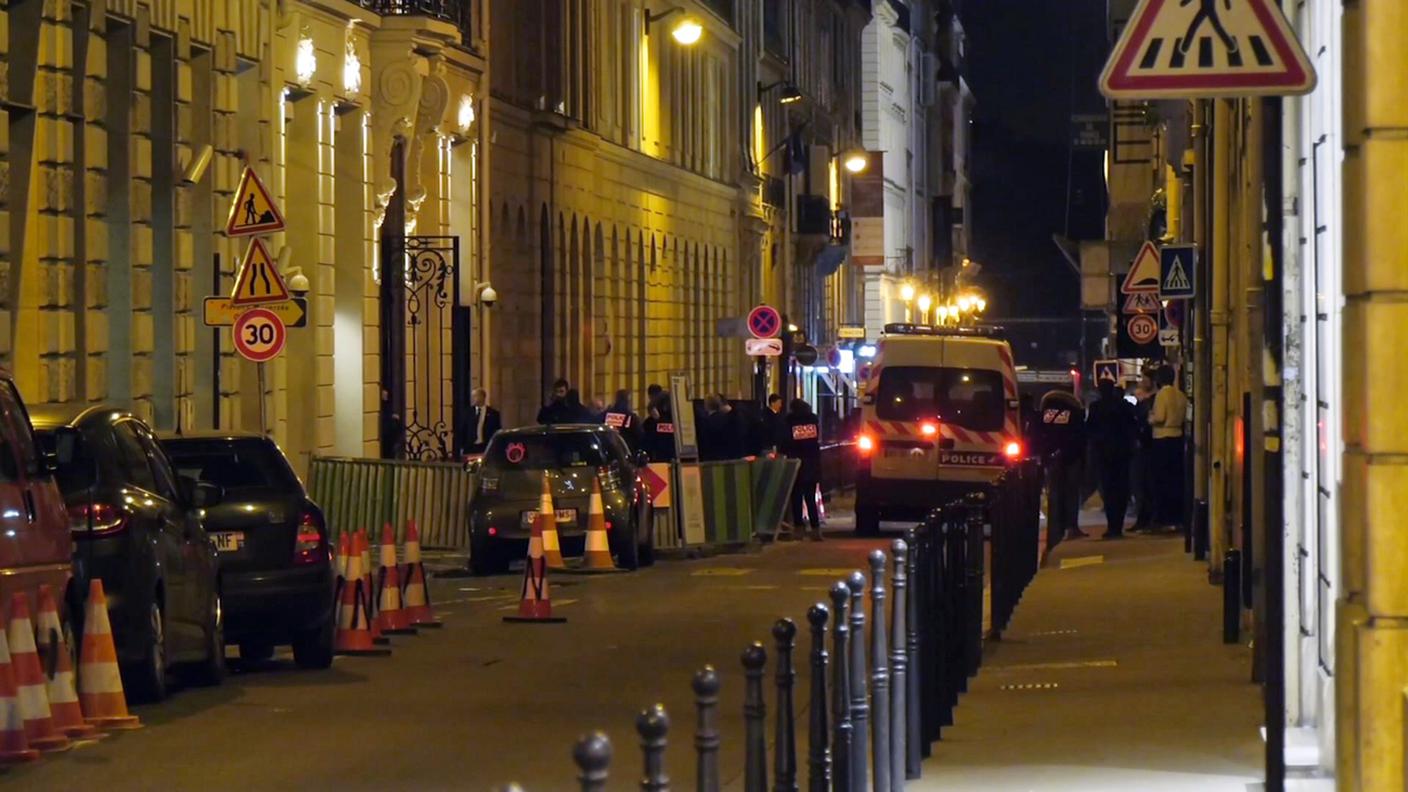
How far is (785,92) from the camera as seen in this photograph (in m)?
66.8

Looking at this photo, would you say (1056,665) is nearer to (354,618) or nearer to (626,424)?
(354,618)

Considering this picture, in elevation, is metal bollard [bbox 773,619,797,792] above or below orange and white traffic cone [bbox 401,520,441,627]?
above

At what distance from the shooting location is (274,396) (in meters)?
31.1

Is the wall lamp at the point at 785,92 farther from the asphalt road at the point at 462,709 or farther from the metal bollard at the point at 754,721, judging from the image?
the metal bollard at the point at 754,721

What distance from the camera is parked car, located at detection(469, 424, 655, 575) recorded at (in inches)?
1079

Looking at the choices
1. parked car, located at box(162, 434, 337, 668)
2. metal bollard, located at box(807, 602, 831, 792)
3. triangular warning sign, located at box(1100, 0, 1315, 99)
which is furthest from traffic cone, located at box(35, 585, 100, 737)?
triangular warning sign, located at box(1100, 0, 1315, 99)

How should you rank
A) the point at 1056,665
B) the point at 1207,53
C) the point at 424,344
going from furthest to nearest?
1. the point at 424,344
2. the point at 1056,665
3. the point at 1207,53

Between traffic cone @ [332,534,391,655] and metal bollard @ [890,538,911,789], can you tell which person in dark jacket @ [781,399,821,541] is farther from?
metal bollard @ [890,538,911,789]

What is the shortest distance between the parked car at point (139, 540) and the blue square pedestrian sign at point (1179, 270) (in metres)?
12.8

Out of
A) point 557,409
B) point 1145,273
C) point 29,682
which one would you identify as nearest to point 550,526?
point 1145,273

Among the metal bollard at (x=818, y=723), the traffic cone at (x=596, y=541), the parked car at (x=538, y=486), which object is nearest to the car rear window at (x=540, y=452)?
the parked car at (x=538, y=486)

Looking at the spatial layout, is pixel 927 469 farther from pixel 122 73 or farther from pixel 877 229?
pixel 877 229

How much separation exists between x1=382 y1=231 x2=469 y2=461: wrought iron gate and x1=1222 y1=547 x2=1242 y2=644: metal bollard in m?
21.3

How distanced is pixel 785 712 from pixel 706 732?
1.55 metres
